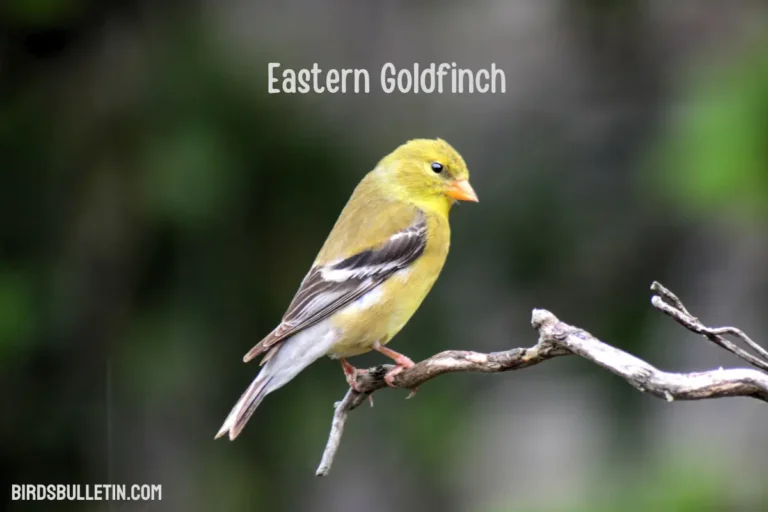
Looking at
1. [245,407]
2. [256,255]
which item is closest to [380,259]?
[245,407]

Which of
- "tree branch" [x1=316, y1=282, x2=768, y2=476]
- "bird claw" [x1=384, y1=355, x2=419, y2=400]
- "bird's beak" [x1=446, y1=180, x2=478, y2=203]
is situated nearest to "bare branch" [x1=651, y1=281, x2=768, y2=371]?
"tree branch" [x1=316, y1=282, x2=768, y2=476]

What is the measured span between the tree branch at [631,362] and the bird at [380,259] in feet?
1.34

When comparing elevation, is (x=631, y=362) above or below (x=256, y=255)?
below

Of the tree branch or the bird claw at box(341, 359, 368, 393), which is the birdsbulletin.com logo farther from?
the tree branch

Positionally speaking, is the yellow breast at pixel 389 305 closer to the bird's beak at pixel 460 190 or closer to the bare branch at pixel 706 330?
the bird's beak at pixel 460 190

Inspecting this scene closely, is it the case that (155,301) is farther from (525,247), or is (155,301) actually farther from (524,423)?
(524,423)

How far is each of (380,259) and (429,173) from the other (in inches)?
13.3

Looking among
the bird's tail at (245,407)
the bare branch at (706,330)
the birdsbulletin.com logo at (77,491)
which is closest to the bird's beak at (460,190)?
the bird's tail at (245,407)

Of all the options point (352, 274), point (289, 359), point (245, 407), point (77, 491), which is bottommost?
point (77, 491)

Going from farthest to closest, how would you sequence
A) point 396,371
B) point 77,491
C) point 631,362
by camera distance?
point 77,491, point 396,371, point 631,362

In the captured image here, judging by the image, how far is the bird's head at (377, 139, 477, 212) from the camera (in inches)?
138

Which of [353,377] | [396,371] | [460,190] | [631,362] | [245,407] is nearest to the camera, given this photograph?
[631,362]

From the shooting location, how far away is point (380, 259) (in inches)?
141

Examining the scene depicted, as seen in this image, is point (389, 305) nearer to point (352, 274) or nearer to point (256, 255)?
point (352, 274)
